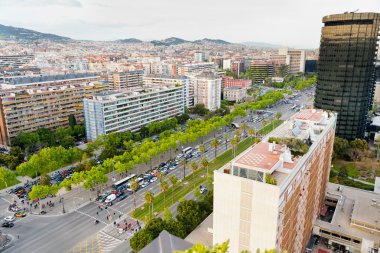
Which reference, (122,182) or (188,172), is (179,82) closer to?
(188,172)

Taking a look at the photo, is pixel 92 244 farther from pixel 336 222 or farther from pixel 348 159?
pixel 348 159

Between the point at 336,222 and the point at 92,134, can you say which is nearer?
the point at 336,222

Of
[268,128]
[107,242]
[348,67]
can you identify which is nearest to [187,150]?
[268,128]

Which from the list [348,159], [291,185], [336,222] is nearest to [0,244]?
[291,185]

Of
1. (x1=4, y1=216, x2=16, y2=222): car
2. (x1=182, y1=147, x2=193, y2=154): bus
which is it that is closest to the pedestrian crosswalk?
(x1=4, y1=216, x2=16, y2=222): car

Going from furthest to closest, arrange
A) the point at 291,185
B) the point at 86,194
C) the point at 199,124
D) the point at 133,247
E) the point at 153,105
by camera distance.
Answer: the point at 153,105 < the point at 199,124 < the point at 86,194 < the point at 133,247 < the point at 291,185

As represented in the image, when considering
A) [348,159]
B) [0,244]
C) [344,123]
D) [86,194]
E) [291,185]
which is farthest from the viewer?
[344,123]

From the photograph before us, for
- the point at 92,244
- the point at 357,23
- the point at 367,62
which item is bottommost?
the point at 92,244
